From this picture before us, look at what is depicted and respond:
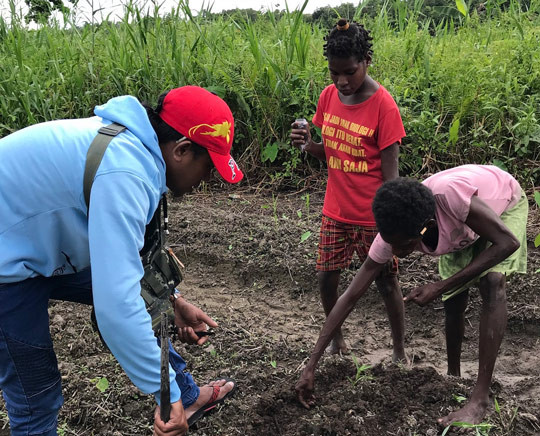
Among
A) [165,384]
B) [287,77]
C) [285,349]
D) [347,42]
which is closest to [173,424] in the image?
[165,384]

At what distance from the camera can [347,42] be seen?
273 centimetres

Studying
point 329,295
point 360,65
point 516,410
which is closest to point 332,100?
point 360,65

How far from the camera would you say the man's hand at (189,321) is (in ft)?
7.63

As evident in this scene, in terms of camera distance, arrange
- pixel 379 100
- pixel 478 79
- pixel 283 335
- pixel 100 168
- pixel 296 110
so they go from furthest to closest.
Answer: pixel 296 110 → pixel 478 79 → pixel 283 335 → pixel 379 100 → pixel 100 168

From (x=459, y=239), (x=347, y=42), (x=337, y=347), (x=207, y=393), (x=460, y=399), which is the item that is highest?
(x=347, y=42)

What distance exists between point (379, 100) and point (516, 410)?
145cm

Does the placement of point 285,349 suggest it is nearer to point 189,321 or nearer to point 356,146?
point 189,321

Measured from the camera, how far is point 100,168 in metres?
1.56

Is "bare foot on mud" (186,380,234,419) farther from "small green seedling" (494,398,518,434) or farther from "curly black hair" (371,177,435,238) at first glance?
"small green seedling" (494,398,518,434)

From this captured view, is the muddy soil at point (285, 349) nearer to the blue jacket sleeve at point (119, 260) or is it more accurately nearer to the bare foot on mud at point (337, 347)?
the bare foot on mud at point (337, 347)

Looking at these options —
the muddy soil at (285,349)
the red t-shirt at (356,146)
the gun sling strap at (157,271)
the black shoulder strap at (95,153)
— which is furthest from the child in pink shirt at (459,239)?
the black shoulder strap at (95,153)

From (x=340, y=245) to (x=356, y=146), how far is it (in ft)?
1.69

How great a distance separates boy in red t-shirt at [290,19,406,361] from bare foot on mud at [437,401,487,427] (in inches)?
26.8

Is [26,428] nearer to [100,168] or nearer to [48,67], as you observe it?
[100,168]
